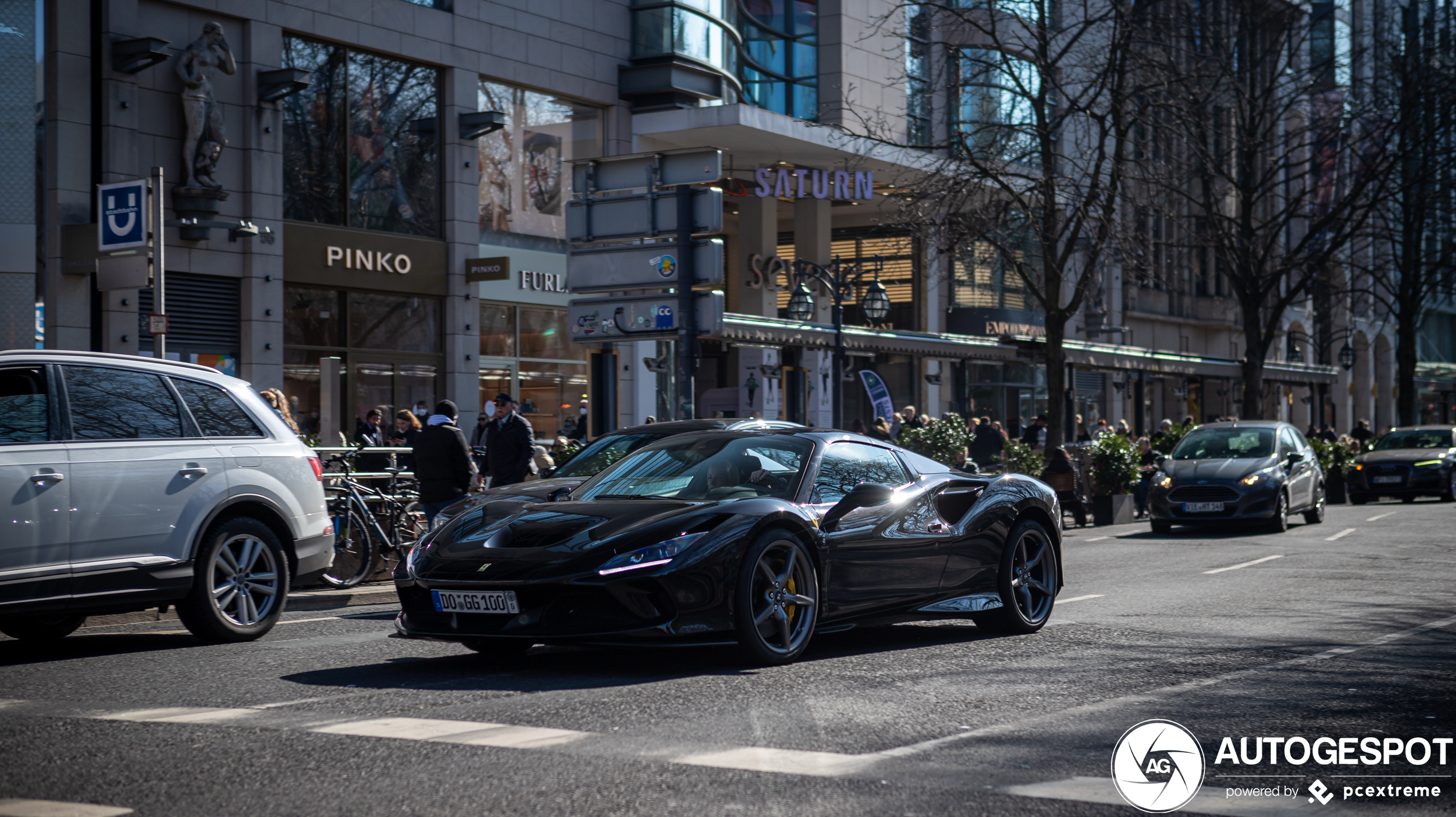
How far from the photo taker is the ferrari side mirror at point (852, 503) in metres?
8.07

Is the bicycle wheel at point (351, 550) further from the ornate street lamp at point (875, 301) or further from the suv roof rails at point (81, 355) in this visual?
the ornate street lamp at point (875, 301)

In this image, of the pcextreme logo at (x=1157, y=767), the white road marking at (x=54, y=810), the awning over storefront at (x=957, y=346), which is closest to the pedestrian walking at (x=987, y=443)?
the awning over storefront at (x=957, y=346)

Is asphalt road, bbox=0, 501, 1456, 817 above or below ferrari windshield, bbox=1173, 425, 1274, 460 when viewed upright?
below

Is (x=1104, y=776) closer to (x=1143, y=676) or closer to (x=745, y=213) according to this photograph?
(x=1143, y=676)

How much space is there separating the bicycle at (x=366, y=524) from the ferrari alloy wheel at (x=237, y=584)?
353 cm

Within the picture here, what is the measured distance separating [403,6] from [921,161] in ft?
52.4

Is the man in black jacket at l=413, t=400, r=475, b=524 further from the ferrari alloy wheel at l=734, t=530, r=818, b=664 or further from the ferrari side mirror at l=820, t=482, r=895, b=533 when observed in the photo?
the ferrari alloy wheel at l=734, t=530, r=818, b=664

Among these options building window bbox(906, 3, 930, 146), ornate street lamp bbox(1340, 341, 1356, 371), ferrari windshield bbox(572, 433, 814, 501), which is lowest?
ferrari windshield bbox(572, 433, 814, 501)

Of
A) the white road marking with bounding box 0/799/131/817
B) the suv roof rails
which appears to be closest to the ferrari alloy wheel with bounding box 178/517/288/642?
the suv roof rails

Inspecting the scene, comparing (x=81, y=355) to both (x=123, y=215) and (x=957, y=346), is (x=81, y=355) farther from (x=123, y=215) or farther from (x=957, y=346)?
(x=957, y=346)

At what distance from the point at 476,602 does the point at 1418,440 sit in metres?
27.6

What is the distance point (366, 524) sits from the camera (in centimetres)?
1366

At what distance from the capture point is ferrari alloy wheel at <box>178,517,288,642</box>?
8930 mm

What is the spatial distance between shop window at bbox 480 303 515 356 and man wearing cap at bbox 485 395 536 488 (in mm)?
14017
